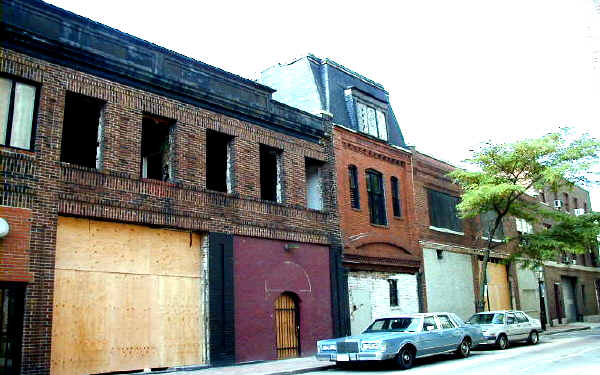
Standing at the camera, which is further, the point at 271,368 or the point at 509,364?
the point at 271,368

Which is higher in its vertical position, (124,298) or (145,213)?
(145,213)

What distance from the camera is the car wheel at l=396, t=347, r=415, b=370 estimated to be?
47.2 ft

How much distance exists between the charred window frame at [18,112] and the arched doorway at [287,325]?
346 inches

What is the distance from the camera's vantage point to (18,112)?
13.2 meters

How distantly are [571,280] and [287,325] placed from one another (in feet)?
99.3

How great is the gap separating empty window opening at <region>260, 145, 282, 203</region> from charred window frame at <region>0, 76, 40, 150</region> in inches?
297

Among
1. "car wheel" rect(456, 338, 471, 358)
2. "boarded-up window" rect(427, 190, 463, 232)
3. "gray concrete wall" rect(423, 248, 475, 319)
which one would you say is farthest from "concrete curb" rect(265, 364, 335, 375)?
"boarded-up window" rect(427, 190, 463, 232)

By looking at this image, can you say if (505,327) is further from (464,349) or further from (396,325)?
(396,325)

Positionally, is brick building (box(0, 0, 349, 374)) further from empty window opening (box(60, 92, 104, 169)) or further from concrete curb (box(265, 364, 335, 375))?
concrete curb (box(265, 364, 335, 375))

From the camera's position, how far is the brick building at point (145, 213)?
12961 mm

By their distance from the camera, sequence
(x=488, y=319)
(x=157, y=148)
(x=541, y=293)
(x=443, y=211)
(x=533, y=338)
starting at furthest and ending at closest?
1. (x=541, y=293)
2. (x=443, y=211)
3. (x=533, y=338)
4. (x=488, y=319)
5. (x=157, y=148)

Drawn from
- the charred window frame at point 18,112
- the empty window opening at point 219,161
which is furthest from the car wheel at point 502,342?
the charred window frame at point 18,112

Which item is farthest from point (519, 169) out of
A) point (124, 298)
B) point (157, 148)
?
point (124, 298)

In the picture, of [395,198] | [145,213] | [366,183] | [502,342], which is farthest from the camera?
[395,198]
